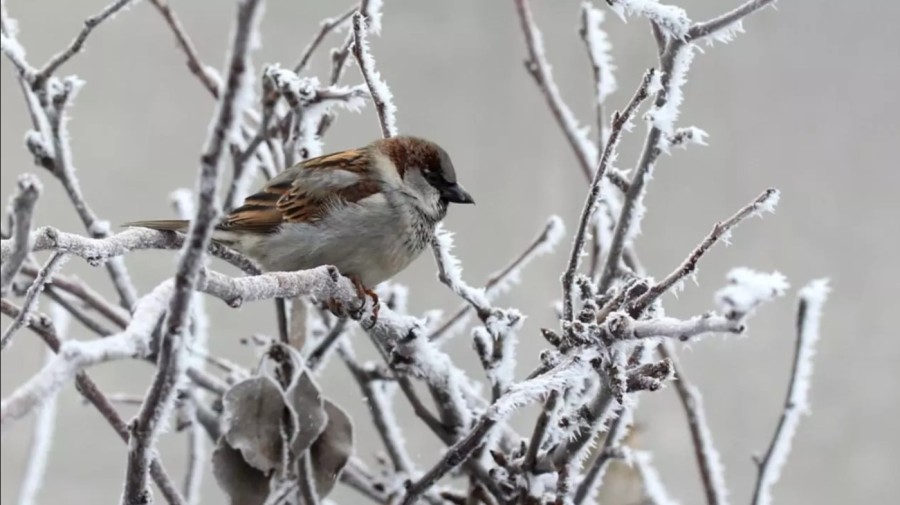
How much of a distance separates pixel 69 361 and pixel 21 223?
0.21ft

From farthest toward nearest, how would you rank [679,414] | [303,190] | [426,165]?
[679,414]
[426,165]
[303,190]

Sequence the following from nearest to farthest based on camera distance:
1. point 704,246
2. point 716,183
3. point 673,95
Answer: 1. point 704,246
2. point 673,95
3. point 716,183

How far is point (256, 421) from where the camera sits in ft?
2.51

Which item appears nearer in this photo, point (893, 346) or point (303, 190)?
point (303, 190)

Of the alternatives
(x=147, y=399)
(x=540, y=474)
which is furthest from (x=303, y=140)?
(x=147, y=399)

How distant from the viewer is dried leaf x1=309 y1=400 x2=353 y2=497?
2.62 ft

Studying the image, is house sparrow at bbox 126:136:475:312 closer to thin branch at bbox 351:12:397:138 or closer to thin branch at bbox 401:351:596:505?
thin branch at bbox 351:12:397:138

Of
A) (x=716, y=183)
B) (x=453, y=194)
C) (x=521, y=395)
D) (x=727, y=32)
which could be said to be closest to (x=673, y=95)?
(x=727, y=32)

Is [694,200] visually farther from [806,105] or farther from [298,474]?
[298,474]

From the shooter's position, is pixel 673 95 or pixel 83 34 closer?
pixel 673 95

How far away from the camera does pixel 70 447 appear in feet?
5.91

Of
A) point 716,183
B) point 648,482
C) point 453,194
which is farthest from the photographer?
point 716,183

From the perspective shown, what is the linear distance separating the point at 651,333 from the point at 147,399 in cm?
26

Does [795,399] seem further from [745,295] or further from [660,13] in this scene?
[745,295]
